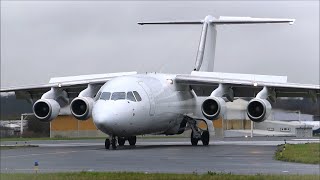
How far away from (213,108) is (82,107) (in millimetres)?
6161

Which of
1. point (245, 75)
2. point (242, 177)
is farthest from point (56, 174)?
point (245, 75)

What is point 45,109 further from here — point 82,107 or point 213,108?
point 213,108

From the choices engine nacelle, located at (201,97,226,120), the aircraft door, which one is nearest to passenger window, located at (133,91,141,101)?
the aircraft door

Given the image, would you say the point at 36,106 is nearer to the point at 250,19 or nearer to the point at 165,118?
the point at 165,118

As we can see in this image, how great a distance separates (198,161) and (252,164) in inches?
83.4

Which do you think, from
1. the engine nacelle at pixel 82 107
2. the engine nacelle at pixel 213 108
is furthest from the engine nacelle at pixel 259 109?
the engine nacelle at pixel 82 107

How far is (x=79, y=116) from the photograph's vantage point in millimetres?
33594

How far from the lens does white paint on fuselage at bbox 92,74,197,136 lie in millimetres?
29166

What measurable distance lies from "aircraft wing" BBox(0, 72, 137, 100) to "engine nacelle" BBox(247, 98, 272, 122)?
266 inches

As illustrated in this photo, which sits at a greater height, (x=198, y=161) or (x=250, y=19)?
(x=250, y=19)

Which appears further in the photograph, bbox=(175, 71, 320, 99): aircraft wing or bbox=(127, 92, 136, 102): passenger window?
bbox=(175, 71, 320, 99): aircraft wing

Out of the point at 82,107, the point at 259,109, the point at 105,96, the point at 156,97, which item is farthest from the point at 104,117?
the point at 259,109

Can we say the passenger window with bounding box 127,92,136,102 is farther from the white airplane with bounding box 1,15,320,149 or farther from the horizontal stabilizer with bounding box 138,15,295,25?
the horizontal stabilizer with bounding box 138,15,295,25

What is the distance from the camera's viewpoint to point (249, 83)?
111 feet
